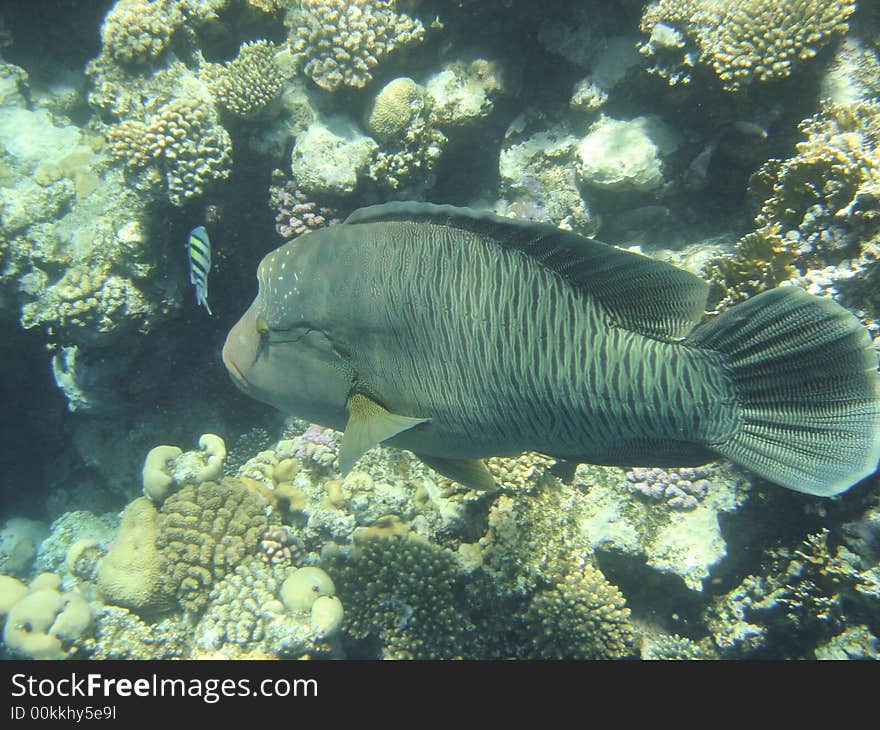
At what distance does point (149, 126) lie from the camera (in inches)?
216

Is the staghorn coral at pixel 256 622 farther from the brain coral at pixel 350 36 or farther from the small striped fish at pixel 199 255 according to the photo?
the brain coral at pixel 350 36

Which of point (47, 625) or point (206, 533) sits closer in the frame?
point (47, 625)

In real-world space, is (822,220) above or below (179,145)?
below

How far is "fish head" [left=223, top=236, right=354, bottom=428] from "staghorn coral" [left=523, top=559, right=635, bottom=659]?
257 cm

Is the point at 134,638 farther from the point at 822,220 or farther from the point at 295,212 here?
the point at 822,220

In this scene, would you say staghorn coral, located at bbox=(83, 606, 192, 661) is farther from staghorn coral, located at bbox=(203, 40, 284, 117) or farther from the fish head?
staghorn coral, located at bbox=(203, 40, 284, 117)

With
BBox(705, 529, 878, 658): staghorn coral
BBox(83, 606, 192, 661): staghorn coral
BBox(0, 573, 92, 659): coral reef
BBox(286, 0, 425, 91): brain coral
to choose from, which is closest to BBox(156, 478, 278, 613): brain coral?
BBox(83, 606, 192, 661): staghorn coral

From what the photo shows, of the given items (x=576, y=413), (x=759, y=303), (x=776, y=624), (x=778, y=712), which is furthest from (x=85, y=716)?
(x=776, y=624)

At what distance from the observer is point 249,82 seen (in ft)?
18.3

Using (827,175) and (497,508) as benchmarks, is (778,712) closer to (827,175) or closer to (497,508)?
(497,508)

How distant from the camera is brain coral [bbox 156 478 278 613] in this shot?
4.83 m

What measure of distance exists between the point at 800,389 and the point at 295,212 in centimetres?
533

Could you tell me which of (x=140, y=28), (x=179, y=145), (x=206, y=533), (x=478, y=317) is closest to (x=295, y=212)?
(x=179, y=145)

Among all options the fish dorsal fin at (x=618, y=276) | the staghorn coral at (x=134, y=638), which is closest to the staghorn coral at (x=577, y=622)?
the fish dorsal fin at (x=618, y=276)
